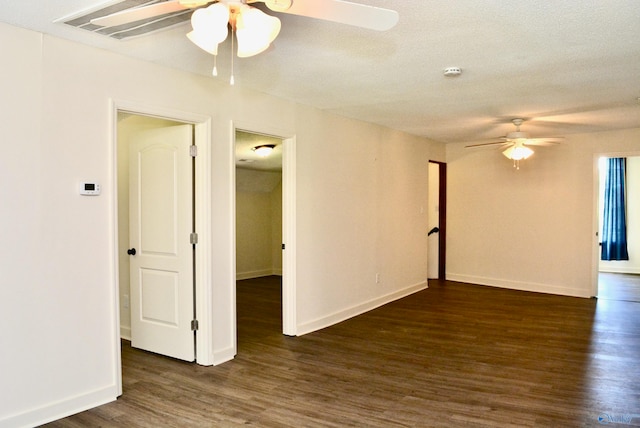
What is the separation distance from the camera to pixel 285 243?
179 inches

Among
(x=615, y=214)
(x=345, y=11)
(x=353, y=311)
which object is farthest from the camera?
(x=615, y=214)

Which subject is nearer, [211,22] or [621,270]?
[211,22]

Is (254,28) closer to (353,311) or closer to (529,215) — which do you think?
(353,311)

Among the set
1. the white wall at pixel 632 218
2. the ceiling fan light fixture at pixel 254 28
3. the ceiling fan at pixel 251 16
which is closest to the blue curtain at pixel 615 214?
the white wall at pixel 632 218

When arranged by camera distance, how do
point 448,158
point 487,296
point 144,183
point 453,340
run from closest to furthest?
point 144,183
point 453,340
point 487,296
point 448,158

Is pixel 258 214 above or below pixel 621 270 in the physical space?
above

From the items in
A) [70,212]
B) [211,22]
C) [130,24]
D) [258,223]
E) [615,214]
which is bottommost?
[258,223]

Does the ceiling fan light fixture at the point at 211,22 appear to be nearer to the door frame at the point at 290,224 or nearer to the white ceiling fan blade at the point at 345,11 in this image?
the white ceiling fan blade at the point at 345,11

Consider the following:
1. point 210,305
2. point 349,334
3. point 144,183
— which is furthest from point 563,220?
point 144,183

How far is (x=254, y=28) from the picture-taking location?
193 centimetres

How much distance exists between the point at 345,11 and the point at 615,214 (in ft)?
29.6

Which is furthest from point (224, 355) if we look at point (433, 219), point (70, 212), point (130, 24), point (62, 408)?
point (433, 219)

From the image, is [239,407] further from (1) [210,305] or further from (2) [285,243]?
(2) [285,243]

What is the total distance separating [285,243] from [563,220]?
4.50 m
